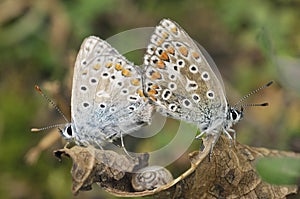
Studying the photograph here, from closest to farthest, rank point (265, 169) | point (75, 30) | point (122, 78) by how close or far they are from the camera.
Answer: point (265, 169) < point (122, 78) < point (75, 30)

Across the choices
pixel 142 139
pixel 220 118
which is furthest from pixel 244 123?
pixel 220 118

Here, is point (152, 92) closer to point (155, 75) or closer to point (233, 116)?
point (155, 75)

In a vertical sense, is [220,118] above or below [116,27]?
above

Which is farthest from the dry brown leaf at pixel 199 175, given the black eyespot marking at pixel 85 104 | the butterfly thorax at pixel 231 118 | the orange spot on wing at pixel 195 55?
the black eyespot marking at pixel 85 104

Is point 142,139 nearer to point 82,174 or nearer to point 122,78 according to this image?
point 122,78

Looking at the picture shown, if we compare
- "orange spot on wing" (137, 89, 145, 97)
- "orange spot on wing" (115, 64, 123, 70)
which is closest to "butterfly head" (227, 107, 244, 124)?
"orange spot on wing" (137, 89, 145, 97)

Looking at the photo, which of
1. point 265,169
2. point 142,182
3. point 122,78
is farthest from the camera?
point 122,78

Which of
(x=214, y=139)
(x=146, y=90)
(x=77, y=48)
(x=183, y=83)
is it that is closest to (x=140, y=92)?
(x=146, y=90)
